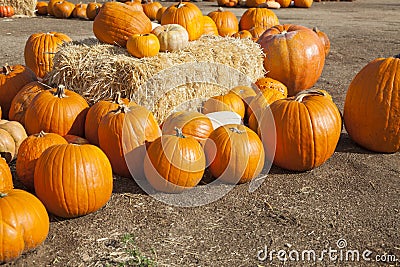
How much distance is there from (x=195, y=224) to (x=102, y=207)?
800mm

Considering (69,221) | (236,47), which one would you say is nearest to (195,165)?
(69,221)

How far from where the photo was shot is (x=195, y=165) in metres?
3.97

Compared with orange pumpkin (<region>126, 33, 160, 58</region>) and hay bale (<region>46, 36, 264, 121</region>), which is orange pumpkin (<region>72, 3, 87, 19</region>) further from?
orange pumpkin (<region>126, 33, 160, 58</region>)

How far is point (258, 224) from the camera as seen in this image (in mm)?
3527

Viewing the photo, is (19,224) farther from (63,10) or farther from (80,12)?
(63,10)

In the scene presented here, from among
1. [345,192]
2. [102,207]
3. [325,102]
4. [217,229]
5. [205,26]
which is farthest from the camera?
[205,26]

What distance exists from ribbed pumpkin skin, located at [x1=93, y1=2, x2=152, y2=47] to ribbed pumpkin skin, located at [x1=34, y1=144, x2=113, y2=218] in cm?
223

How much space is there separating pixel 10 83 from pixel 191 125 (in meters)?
2.59

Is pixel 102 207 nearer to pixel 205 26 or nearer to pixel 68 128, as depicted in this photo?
pixel 68 128

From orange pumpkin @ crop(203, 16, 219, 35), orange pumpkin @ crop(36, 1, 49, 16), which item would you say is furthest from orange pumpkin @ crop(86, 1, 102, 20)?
orange pumpkin @ crop(203, 16, 219, 35)

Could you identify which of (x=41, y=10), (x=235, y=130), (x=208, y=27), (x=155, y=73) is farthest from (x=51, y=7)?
(x=235, y=130)

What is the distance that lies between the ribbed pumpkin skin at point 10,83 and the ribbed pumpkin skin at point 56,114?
3.48 feet

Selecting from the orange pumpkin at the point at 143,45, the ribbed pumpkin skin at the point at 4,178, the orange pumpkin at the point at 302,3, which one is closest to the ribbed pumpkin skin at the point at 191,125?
the orange pumpkin at the point at 143,45

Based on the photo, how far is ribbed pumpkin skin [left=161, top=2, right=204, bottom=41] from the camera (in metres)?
6.15
